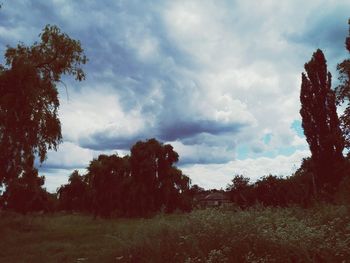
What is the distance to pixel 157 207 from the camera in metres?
48.9

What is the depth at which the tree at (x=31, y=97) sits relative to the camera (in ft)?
57.9

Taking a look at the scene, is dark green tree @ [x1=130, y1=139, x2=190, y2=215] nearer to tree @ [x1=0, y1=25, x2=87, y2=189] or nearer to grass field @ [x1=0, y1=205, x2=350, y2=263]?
tree @ [x1=0, y1=25, x2=87, y2=189]

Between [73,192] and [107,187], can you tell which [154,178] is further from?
[73,192]

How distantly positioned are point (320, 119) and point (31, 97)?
83.2ft

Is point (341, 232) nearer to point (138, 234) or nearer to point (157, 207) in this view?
point (138, 234)

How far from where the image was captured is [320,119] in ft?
112

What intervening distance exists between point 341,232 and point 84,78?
1468 cm

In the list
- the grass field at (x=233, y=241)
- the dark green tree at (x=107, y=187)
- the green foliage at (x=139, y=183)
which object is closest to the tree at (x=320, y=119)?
the green foliage at (x=139, y=183)

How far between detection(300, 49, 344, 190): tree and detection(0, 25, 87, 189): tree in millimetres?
22347

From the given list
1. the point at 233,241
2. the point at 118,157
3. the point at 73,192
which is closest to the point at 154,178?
the point at 118,157

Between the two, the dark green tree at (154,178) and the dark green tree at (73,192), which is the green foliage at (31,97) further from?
the dark green tree at (73,192)

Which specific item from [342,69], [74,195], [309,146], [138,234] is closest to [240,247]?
[138,234]

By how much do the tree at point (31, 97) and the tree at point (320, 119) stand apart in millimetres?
22347

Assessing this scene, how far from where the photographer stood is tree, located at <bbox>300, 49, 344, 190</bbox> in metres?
33.2
